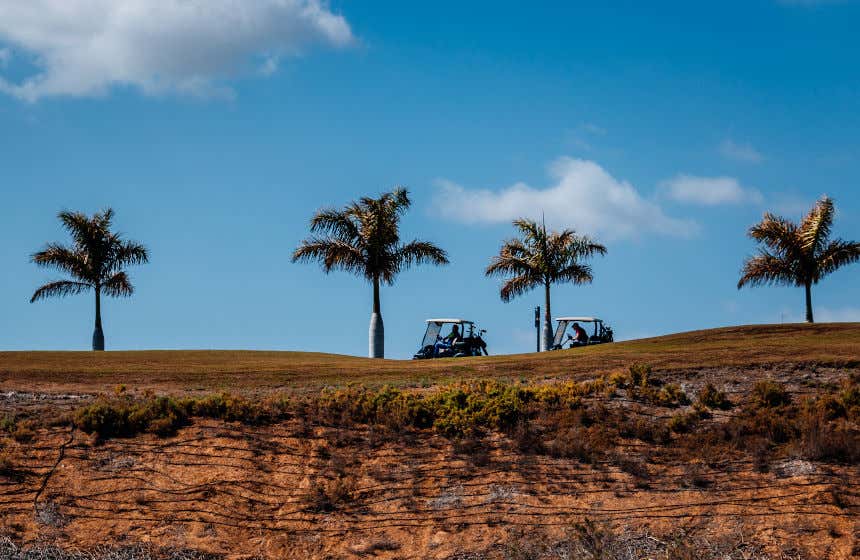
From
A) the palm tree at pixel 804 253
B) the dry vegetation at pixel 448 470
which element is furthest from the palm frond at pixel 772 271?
the dry vegetation at pixel 448 470

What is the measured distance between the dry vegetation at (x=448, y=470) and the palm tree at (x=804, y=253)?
2049 centimetres

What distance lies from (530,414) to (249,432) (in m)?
5.28

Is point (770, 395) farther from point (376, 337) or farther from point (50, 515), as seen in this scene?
point (376, 337)

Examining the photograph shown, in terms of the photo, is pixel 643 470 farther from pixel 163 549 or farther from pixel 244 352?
pixel 244 352

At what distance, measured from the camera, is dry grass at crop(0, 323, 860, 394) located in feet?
74.6

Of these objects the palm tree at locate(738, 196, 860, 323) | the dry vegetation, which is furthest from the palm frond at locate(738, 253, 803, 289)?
the dry vegetation

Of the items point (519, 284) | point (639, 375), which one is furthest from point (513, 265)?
point (639, 375)

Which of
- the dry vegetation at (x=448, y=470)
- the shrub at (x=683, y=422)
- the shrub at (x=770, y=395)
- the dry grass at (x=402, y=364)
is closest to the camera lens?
the dry vegetation at (x=448, y=470)

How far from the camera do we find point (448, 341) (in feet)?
121

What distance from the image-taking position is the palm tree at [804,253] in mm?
40562

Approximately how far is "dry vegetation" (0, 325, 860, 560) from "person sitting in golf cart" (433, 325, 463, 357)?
51.1ft

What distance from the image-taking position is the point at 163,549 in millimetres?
13875

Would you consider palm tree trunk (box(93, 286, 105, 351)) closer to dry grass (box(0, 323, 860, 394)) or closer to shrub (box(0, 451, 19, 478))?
dry grass (box(0, 323, 860, 394))

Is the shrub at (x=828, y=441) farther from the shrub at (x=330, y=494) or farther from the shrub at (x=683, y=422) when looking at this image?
the shrub at (x=330, y=494)
